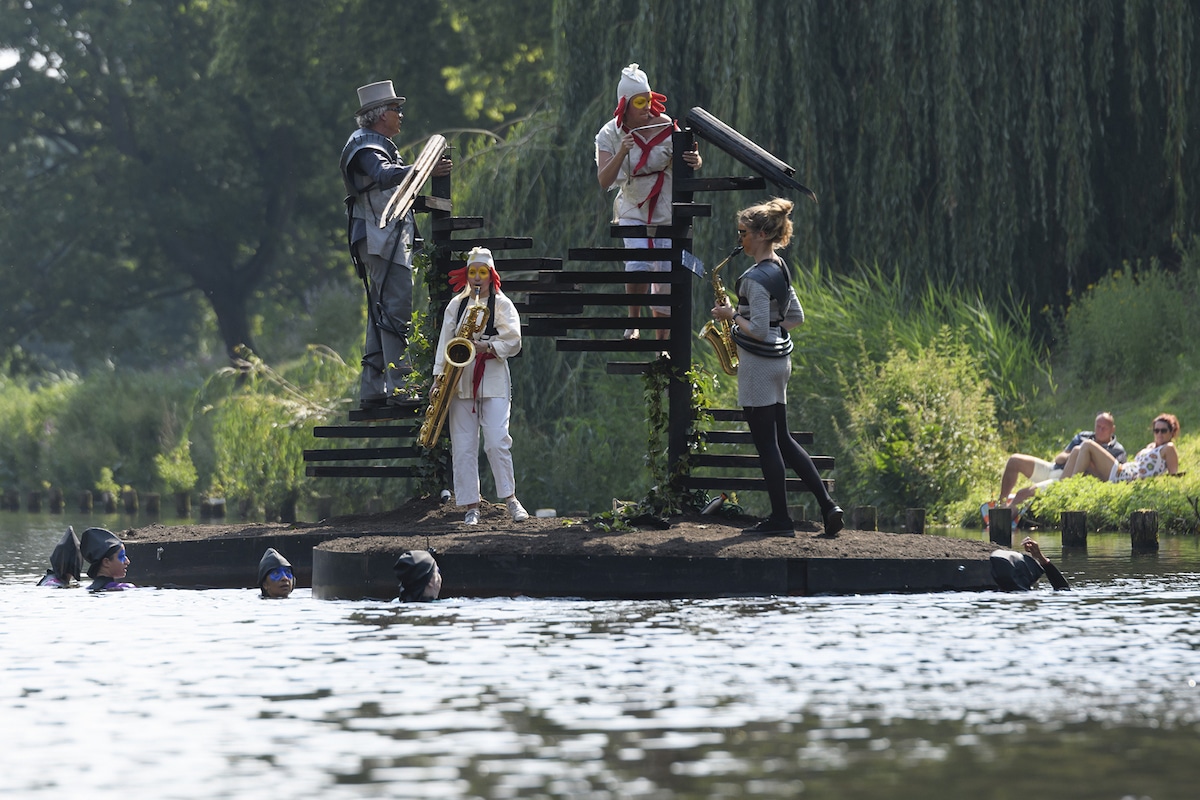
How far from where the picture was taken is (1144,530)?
17.0 meters

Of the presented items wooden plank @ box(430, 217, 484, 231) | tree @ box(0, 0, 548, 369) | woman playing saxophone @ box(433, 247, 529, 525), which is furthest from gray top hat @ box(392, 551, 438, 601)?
tree @ box(0, 0, 548, 369)

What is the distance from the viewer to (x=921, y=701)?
8.56 meters

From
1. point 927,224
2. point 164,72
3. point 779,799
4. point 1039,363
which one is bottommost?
point 779,799

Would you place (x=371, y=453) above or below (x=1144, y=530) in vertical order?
above

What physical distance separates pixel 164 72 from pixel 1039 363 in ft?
99.5

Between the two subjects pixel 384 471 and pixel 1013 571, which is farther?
pixel 384 471

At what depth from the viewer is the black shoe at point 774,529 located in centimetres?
1370

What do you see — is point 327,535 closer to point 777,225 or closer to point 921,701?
point 777,225

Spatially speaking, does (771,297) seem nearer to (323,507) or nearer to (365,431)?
(365,431)

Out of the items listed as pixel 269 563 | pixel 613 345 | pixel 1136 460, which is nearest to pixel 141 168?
pixel 1136 460

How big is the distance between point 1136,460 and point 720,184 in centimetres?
774

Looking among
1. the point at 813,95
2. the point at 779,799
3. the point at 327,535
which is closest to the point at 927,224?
the point at 813,95

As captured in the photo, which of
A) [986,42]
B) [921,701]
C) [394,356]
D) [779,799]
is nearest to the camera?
[779,799]

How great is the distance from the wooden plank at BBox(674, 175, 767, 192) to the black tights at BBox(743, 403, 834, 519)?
1.73 m
